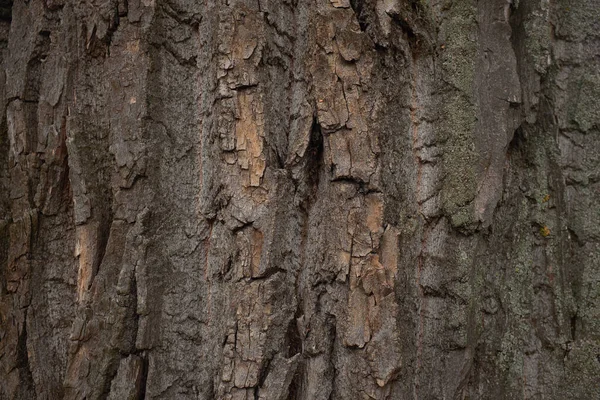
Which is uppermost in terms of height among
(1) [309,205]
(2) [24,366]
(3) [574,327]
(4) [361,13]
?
(4) [361,13]

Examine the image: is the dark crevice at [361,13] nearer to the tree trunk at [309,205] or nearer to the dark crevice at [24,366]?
the tree trunk at [309,205]

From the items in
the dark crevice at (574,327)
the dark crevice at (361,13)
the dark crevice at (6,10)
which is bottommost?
the dark crevice at (574,327)

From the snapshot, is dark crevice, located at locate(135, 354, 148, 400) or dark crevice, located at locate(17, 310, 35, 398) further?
dark crevice, located at locate(17, 310, 35, 398)

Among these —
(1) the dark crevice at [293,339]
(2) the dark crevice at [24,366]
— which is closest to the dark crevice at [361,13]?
(1) the dark crevice at [293,339]

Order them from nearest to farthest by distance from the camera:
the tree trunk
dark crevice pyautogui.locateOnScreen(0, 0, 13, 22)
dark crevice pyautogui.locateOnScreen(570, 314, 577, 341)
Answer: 1. the tree trunk
2. dark crevice pyautogui.locateOnScreen(570, 314, 577, 341)
3. dark crevice pyautogui.locateOnScreen(0, 0, 13, 22)

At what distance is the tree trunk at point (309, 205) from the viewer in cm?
210

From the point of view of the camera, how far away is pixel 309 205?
7.18 feet

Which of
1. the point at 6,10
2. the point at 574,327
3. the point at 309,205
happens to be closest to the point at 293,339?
the point at 309,205

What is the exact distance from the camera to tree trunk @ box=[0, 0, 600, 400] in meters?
2.10

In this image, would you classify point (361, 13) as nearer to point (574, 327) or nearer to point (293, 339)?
point (293, 339)

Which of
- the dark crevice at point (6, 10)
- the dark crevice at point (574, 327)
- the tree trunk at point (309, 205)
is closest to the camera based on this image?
the tree trunk at point (309, 205)

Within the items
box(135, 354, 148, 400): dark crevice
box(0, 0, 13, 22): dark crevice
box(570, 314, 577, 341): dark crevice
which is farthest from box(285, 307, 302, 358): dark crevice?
box(0, 0, 13, 22): dark crevice

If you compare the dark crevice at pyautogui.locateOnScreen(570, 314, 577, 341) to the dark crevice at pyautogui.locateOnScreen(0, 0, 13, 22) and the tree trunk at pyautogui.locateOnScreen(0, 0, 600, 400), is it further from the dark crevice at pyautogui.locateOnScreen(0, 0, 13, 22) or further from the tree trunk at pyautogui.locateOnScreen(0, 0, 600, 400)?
the dark crevice at pyautogui.locateOnScreen(0, 0, 13, 22)

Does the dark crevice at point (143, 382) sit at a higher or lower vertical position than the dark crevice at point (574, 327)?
lower
